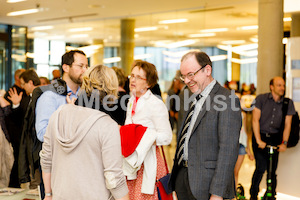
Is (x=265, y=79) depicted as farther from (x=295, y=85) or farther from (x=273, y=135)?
(x=273, y=135)

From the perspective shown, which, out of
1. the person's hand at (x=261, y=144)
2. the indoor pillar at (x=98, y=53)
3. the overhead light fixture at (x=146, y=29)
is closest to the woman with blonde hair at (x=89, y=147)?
the person's hand at (x=261, y=144)

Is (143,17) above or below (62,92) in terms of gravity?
above

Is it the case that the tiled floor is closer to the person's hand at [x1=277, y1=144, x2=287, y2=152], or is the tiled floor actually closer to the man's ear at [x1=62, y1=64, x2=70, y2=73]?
the person's hand at [x1=277, y1=144, x2=287, y2=152]

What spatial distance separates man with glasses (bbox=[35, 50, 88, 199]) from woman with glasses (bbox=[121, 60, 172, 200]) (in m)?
0.53

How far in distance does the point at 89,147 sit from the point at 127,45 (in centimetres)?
970

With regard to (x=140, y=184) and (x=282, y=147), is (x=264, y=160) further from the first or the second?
(x=140, y=184)

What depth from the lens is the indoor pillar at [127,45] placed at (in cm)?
1176

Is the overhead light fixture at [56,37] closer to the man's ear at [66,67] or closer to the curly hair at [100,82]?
the man's ear at [66,67]

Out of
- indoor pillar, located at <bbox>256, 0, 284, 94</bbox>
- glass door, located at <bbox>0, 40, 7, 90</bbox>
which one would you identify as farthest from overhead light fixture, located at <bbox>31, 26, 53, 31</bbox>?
indoor pillar, located at <bbox>256, 0, 284, 94</bbox>

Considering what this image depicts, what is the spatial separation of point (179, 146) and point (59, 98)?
3.85 feet

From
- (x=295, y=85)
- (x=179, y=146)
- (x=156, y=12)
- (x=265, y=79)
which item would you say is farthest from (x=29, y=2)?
(x=179, y=146)

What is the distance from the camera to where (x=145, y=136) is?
11.2 ft

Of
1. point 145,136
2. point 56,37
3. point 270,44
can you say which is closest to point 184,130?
point 145,136

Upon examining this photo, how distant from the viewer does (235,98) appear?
8.81 feet
